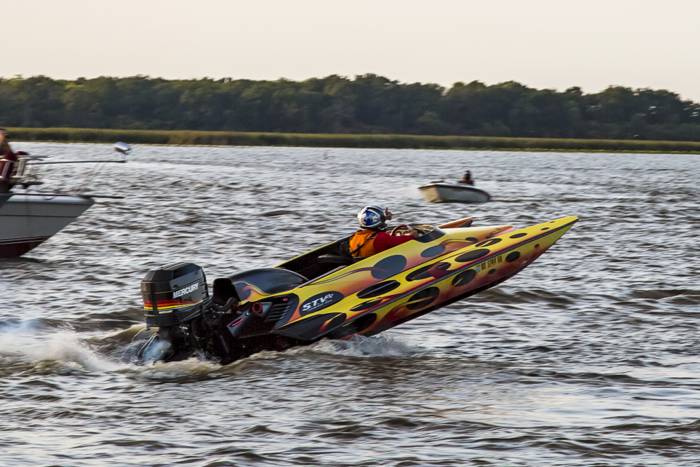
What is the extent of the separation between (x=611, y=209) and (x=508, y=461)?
33244 millimetres

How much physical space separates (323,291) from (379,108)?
16028cm

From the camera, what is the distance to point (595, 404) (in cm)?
1173

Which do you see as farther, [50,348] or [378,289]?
[378,289]

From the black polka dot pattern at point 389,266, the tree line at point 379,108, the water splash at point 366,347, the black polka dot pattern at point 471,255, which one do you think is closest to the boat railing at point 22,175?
the water splash at point 366,347

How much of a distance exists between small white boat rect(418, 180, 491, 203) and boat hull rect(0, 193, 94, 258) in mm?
21852

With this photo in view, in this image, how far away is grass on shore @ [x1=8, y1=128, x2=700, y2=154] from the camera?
11744 cm

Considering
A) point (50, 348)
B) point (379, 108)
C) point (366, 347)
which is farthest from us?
point (379, 108)

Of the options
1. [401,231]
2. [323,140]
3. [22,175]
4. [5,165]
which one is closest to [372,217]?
[401,231]

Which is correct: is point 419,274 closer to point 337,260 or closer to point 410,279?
point 410,279

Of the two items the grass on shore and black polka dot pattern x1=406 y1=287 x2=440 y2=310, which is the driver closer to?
black polka dot pattern x1=406 y1=287 x2=440 y2=310

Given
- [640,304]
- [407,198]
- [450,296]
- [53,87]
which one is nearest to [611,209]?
[407,198]

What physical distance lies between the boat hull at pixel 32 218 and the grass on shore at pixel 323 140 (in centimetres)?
9054

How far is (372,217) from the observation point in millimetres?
14391

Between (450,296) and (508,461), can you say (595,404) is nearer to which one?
(508,461)
